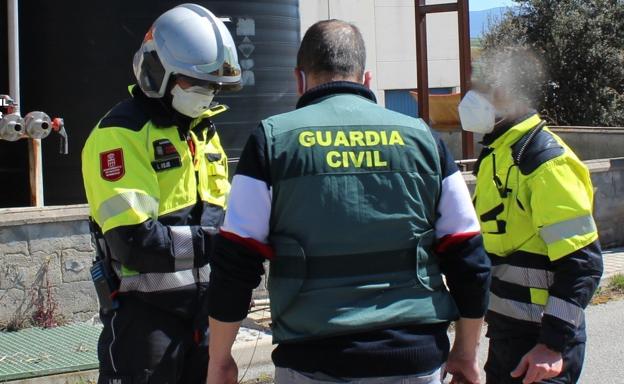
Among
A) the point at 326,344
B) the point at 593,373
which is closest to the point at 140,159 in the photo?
the point at 326,344

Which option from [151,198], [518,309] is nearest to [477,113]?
[518,309]

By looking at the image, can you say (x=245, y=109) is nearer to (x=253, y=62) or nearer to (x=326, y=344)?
(x=253, y=62)

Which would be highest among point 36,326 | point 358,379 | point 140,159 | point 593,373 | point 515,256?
point 140,159

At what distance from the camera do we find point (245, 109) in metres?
8.91

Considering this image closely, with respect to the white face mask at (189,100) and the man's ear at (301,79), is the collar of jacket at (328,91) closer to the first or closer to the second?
the man's ear at (301,79)

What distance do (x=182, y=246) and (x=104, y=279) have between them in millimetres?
325

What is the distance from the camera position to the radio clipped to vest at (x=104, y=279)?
10.8 ft

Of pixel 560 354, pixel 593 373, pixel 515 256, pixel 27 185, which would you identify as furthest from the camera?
pixel 27 185

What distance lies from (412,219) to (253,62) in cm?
665

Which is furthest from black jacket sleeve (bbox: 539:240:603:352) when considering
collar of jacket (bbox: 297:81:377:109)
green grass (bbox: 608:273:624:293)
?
green grass (bbox: 608:273:624:293)

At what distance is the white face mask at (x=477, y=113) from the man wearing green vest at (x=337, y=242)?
121cm

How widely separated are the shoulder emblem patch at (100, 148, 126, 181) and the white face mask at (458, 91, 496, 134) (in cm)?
151

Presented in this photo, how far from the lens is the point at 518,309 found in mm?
3504

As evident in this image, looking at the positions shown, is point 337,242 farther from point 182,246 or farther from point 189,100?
point 189,100
